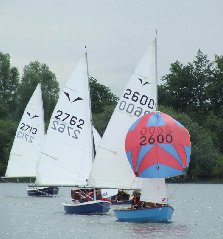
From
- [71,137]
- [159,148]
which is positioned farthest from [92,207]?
[159,148]

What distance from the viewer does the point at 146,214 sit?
54.4m

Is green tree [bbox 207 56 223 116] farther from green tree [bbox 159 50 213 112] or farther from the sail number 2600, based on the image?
the sail number 2600

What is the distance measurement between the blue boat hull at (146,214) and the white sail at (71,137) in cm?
869

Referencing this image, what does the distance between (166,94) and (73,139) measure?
101 metres

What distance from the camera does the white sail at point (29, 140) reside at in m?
87.6

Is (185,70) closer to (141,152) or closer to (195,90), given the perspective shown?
(195,90)

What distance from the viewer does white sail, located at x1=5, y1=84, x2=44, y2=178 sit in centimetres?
8756

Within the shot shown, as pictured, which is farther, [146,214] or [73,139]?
[73,139]

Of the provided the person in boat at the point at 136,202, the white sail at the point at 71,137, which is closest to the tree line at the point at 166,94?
the white sail at the point at 71,137

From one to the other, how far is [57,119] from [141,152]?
11814mm

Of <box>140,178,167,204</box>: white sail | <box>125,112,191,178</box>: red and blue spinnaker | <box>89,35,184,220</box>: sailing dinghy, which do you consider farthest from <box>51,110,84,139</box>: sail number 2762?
<box>140,178,167,204</box>: white sail

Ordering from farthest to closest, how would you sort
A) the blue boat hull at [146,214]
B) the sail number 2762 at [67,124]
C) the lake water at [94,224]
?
the sail number 2762 at [67,124] → the blue boat hull at [146,214] → the lake water at [94,224]

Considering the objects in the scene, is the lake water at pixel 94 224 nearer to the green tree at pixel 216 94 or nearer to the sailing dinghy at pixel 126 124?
the sailing dinghy at pixel 126 124

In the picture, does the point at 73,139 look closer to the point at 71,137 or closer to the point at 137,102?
the point at 71,137
